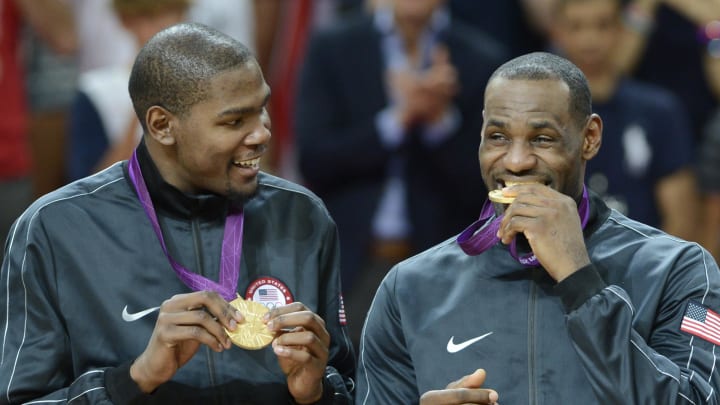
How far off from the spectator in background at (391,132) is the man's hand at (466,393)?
3.04 metres

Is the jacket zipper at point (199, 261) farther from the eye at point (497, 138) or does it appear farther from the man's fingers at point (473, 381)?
the eye at point (497, 138)

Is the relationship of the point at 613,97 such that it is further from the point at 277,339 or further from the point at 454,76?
the point at 277,339

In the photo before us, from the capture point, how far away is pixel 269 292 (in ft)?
14.9

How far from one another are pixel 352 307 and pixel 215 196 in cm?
264

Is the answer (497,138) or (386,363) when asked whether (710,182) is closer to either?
(497,138)

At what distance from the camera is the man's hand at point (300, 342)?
4105 millimetres

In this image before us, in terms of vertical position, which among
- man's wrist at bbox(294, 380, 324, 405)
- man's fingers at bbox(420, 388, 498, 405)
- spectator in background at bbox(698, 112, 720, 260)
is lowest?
spectator in background at bbox(698, 112, 720, 260)

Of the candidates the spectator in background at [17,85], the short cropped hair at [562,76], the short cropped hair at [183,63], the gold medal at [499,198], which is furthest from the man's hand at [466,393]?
the spectator in background at [17,85]

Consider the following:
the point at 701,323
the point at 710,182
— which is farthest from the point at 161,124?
the point at 710,182

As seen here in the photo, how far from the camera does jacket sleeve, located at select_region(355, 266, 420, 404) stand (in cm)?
436

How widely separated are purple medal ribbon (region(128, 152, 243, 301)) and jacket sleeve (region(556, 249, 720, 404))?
1.07 meters

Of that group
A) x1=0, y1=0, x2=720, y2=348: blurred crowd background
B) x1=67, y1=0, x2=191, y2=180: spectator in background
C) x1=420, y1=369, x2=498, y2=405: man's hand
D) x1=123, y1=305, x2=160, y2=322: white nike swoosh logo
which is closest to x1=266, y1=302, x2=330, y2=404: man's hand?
x1=420, y1=369, x2=498, y2=405: man's hand

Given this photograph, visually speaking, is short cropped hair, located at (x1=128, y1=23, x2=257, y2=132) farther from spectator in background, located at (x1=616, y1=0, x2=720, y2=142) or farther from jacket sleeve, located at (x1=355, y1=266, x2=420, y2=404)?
spectator in background, located at (x1=616, y1=0, x2=720, y2=142)

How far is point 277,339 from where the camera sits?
13.5 ft
